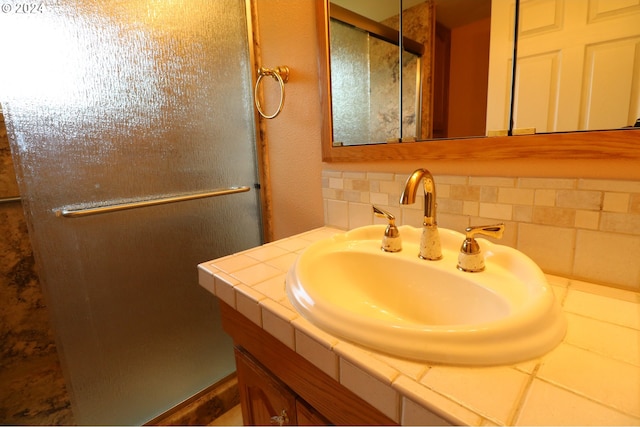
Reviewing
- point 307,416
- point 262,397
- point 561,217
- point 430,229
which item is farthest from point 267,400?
point 561,217

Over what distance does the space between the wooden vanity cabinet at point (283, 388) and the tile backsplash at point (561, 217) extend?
48 centimetres

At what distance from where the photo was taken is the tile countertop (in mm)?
321

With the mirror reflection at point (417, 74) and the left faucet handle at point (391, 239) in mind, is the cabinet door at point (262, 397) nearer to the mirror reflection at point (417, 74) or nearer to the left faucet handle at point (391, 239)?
the left faucet handle at point (391, 239)

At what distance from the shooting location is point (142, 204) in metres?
1.05

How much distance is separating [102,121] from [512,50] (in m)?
1.12

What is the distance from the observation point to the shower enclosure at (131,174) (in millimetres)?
860

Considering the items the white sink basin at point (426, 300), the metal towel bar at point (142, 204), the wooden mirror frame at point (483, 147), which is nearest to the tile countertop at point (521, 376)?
the white sink basin at point (426, 300)

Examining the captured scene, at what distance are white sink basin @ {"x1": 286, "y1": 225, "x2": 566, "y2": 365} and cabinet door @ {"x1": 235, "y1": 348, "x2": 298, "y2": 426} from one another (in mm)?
223

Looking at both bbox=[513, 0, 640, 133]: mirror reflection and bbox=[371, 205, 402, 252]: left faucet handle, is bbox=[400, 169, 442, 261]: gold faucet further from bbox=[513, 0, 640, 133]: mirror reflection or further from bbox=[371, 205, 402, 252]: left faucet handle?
bbox=[513, 0, 640, 133]: mirror reflection

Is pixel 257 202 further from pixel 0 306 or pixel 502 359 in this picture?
pixel 0 306

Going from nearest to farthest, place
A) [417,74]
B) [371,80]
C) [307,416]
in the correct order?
[307,416]
[417,74]
[371,80]

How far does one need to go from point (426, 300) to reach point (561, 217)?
317 millimetres

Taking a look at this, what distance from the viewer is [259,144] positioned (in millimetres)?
1299

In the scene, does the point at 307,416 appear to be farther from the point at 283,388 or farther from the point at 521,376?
the point at 521,376
